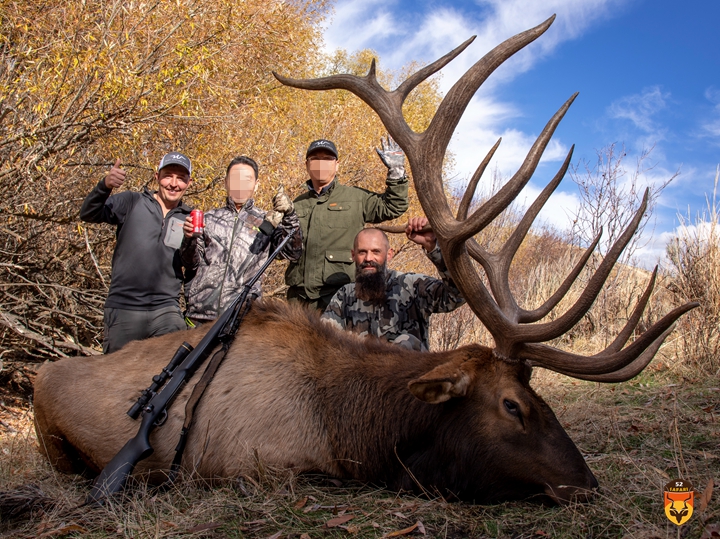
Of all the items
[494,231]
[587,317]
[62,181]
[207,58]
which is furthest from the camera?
[494,231]

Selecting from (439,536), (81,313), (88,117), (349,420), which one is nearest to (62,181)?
(88,117)

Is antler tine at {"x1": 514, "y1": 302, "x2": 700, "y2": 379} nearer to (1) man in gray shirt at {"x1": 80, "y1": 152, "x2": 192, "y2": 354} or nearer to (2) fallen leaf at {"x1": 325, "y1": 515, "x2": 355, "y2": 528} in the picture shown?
(2) fallen leaf at {"x1": 325, "y1": 515, "x2": 355, "y2": 528}

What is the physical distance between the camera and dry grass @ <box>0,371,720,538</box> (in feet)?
8.68

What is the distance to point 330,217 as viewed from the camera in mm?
5613

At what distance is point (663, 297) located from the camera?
8.11m

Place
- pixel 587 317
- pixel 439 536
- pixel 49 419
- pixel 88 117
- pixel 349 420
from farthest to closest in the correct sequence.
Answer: pixel 587 317 → pixel 88 117 → pixel 49 419 → pixel 349 420 → pixel 439 536

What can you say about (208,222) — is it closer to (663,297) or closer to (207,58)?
(207,58)

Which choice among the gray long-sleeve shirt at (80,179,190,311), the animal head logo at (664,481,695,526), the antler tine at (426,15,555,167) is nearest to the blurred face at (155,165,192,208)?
the gray long-sleeve shirt at (80,179,190,311)

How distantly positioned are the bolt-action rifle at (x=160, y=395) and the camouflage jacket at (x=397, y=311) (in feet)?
3.84

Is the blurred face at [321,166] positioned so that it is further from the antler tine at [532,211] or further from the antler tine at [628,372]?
the antler tine at [628,372]

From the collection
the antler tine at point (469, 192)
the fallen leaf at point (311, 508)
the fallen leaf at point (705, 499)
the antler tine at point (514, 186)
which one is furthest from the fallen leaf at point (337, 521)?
the antler tine at point (469, 192)

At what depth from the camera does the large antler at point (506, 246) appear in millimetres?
3031

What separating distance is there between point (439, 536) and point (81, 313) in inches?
271

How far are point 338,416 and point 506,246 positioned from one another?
1664mm
